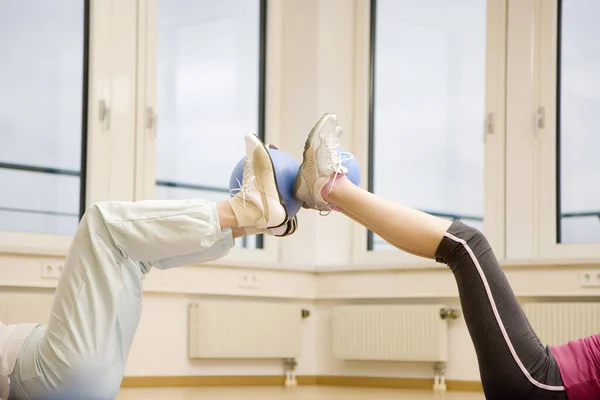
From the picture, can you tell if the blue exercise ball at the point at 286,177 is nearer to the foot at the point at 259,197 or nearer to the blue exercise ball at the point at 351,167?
the foot at the point at 259,197

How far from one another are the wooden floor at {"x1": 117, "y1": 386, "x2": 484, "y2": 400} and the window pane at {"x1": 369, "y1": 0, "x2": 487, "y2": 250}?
1.07m

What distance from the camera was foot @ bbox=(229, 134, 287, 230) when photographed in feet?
7.90

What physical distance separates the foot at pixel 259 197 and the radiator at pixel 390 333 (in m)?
2.40

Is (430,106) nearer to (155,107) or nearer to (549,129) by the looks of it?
(549,129)

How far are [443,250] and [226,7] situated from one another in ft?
11.7

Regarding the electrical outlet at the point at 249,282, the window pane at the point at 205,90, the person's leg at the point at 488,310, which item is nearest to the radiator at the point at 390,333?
the electrical outlet at the point at 249,282

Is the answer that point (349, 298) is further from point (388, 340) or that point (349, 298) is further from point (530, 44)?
point (530, 44)

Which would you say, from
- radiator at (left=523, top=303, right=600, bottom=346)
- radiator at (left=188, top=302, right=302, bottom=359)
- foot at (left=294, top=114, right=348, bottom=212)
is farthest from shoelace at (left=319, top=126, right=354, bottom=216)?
radiator at (left=188, top=302, right=302, bottom=359)

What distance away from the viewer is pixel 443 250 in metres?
2.06

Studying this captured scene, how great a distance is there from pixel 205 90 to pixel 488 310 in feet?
11.4

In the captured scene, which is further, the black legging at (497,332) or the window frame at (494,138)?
the window frame at (494,138)

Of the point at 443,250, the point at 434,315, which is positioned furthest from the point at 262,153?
the point at 434,315

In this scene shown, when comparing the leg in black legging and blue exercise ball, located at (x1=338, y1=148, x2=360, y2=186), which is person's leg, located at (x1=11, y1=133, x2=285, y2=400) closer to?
blue exercise ball, located at (x1=338, y1=148, x2=360, y2=186)

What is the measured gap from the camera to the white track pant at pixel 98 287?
2.30 meters
